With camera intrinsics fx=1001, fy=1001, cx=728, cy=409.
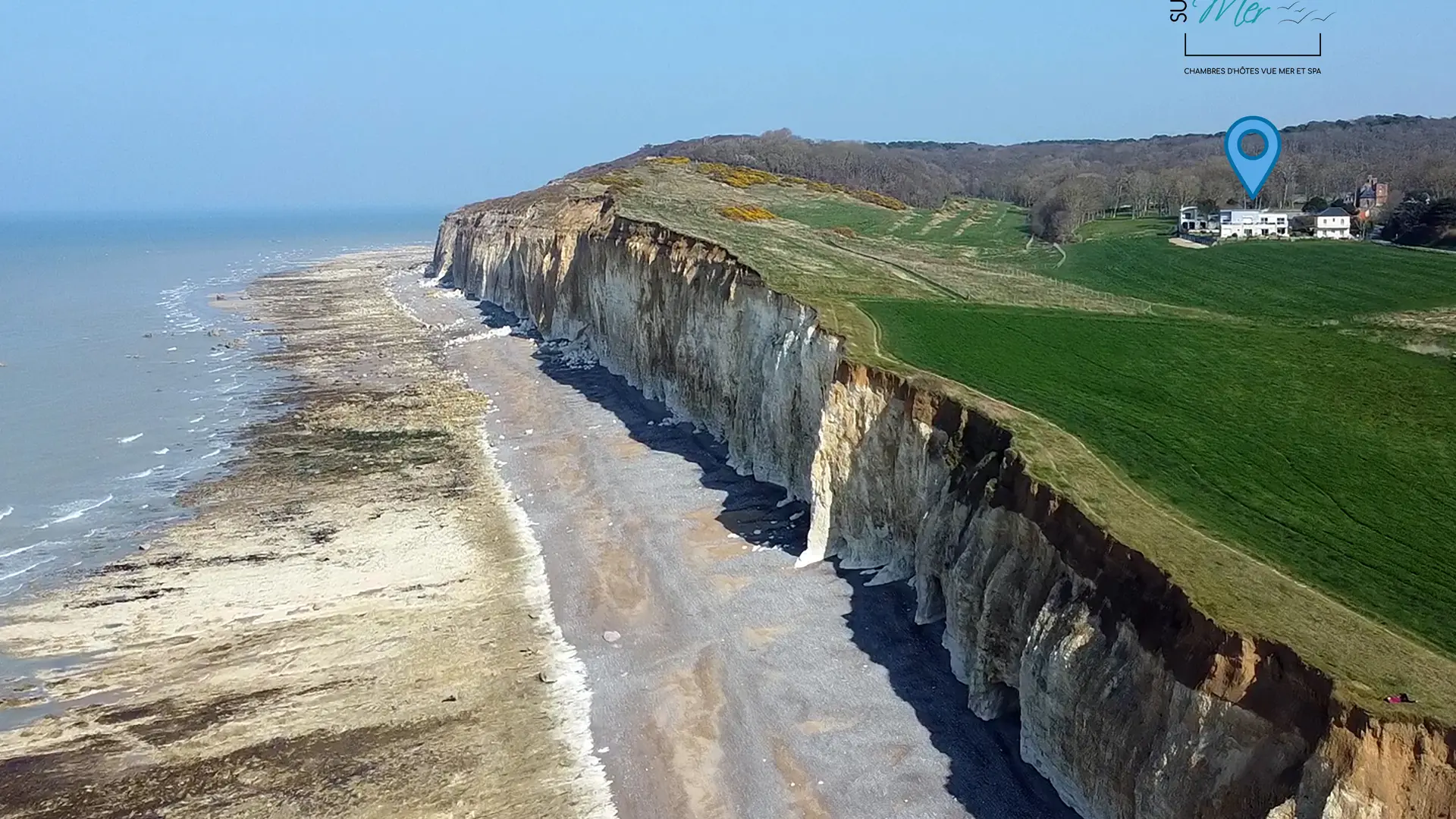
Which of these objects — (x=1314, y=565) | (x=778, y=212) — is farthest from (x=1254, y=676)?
(x=778, y=212)

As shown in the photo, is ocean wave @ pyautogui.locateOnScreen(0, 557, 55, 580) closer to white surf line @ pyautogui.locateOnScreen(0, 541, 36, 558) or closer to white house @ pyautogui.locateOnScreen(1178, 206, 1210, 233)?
white surf line @ pyautogui.locateOnScreen(0, 541, 36, 558)

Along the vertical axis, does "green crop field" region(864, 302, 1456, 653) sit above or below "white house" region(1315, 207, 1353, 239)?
below

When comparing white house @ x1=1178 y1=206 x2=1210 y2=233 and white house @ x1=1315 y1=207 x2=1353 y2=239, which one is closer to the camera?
white house @ x1=1315 y1=207 x2=1353 y2=239

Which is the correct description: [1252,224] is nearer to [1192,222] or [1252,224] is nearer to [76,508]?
[1192,222]

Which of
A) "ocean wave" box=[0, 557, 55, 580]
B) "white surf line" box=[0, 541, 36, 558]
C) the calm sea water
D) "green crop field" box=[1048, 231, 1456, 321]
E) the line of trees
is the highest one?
the line of trees

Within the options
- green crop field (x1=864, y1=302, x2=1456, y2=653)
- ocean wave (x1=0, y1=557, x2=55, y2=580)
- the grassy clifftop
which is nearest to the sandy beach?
ocean wave (x1=0, y1=557, x2=55, y2=580)

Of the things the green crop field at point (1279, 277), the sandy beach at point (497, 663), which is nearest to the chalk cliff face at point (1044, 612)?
the sandy beach at point (497, 663)

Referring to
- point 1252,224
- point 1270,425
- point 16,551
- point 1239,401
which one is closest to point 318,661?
point 16,551
